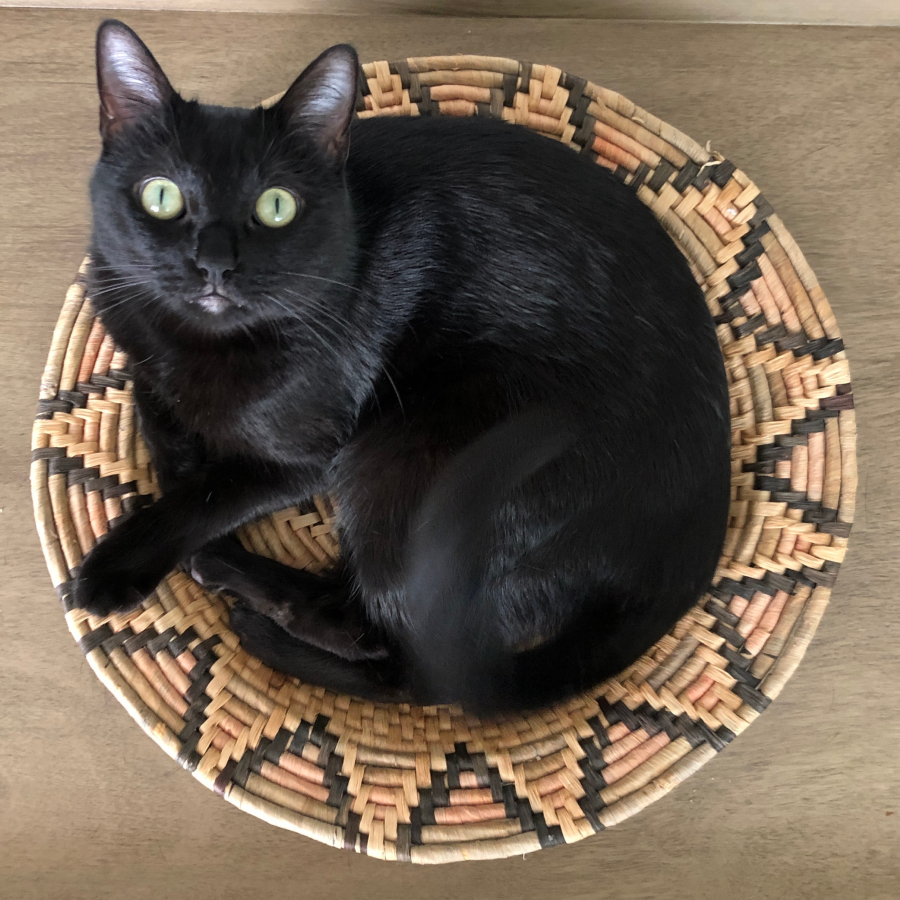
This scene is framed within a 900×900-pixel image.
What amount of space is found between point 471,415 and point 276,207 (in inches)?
12.6

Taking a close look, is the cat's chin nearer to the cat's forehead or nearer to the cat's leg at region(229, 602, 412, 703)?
the cat's forehead

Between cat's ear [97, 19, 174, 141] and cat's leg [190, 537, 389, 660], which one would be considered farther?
cat's leg [190, 537, 389, 660]

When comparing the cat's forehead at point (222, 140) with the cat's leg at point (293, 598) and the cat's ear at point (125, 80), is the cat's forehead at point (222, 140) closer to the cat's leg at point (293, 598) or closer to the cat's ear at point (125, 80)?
the cat's ear at point (125, 80)

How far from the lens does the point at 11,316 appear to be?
119 cm

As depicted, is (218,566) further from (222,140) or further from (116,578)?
(222,140)

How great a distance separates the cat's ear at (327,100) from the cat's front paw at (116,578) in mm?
529

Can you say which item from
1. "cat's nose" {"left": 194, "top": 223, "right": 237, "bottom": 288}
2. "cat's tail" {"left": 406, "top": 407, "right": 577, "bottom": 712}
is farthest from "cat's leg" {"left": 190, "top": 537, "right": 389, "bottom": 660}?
"cat's nose" {"left": 194, "top": 223, "right": 237, "bottom": 288}

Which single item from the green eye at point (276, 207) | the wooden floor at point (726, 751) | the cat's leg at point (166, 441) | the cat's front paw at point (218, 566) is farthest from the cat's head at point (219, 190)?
the wooden floor at point (726, 751)

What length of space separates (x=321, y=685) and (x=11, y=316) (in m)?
0.77

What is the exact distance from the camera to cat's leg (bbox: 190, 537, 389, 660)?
97 centimetres

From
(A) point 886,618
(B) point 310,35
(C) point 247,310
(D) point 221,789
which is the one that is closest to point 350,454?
(C) point 247,310

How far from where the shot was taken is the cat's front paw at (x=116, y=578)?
914mm

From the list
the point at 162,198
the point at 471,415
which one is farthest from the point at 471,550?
the point at 162,198

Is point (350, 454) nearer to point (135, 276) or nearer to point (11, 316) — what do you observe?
point (135, 276)
